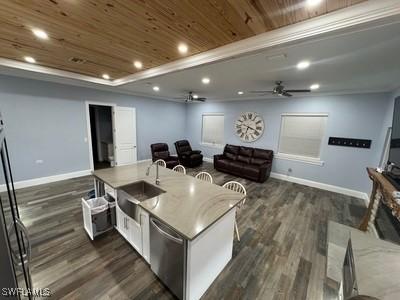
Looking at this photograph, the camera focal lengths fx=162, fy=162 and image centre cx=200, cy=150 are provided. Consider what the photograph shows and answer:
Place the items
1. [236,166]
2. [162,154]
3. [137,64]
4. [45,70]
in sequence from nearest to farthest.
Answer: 1. [137,64]
2. [45,70]
3. [236,166]
4. [162,154]

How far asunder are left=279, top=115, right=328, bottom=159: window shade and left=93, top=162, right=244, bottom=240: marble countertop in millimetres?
3924

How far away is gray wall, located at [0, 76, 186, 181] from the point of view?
3686 millimetres

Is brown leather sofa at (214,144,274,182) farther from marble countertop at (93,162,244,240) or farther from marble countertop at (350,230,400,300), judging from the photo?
marble countertop at (350,230,400,300)

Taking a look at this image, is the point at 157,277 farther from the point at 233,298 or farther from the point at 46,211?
the point at 46,211

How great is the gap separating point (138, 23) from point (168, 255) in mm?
2457

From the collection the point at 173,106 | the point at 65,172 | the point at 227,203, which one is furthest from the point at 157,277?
the point at 173,106

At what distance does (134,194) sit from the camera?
2.52 m

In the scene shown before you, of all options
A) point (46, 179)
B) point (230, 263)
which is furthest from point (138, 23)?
point (46, 179)

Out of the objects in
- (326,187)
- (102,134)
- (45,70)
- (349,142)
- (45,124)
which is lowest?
(326,187)

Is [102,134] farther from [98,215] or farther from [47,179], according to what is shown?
[98,215]

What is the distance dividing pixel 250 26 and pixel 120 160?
17.9 feet

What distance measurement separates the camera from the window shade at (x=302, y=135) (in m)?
4.67

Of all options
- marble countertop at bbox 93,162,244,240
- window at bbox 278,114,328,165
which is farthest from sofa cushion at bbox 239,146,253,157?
marble countertop at bbox 93,162,244,240

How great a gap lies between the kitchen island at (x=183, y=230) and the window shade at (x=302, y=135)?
3.96m
